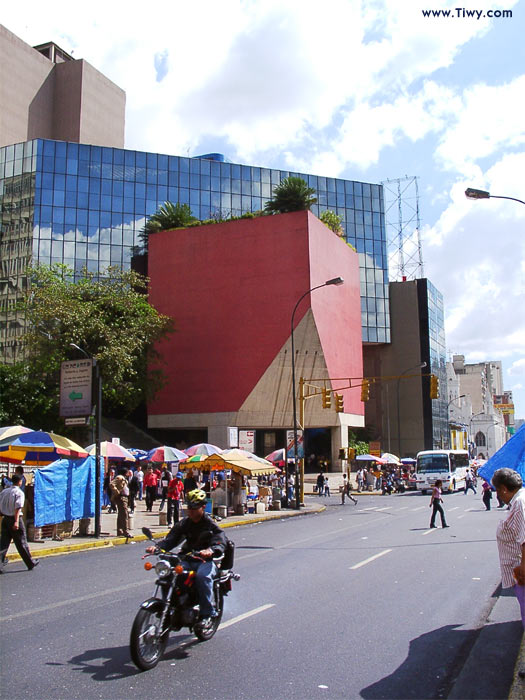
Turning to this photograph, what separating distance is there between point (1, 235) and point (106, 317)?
28027 mm

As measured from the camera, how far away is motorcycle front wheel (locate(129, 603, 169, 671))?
18.7ft

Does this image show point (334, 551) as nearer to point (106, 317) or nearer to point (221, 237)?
point (106, 317)

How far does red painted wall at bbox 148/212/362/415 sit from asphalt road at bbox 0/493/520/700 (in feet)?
124

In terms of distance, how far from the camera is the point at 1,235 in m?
64.3

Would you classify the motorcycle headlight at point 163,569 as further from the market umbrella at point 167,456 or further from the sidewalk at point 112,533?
the market umbrella at point 167,456

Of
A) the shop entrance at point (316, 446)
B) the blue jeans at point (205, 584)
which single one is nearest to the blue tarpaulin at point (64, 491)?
the blue jeans at point (205, 584)

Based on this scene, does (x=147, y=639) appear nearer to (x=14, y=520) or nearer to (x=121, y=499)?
(x=14, y=520)

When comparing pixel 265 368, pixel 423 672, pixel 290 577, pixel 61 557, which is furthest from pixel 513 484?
pixel 265 368

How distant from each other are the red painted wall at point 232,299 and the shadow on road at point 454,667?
43.7m

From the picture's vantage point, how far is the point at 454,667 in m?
6.08

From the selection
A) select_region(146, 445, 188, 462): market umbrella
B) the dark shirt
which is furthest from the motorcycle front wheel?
select_region(146, 445, 188, 462): market umbrella

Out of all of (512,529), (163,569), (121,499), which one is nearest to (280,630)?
(163,569)

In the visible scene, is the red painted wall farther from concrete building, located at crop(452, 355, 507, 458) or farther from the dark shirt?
concrete building, located at crop(452, 355, 507, 458)

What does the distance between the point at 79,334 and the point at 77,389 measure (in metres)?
22.0
